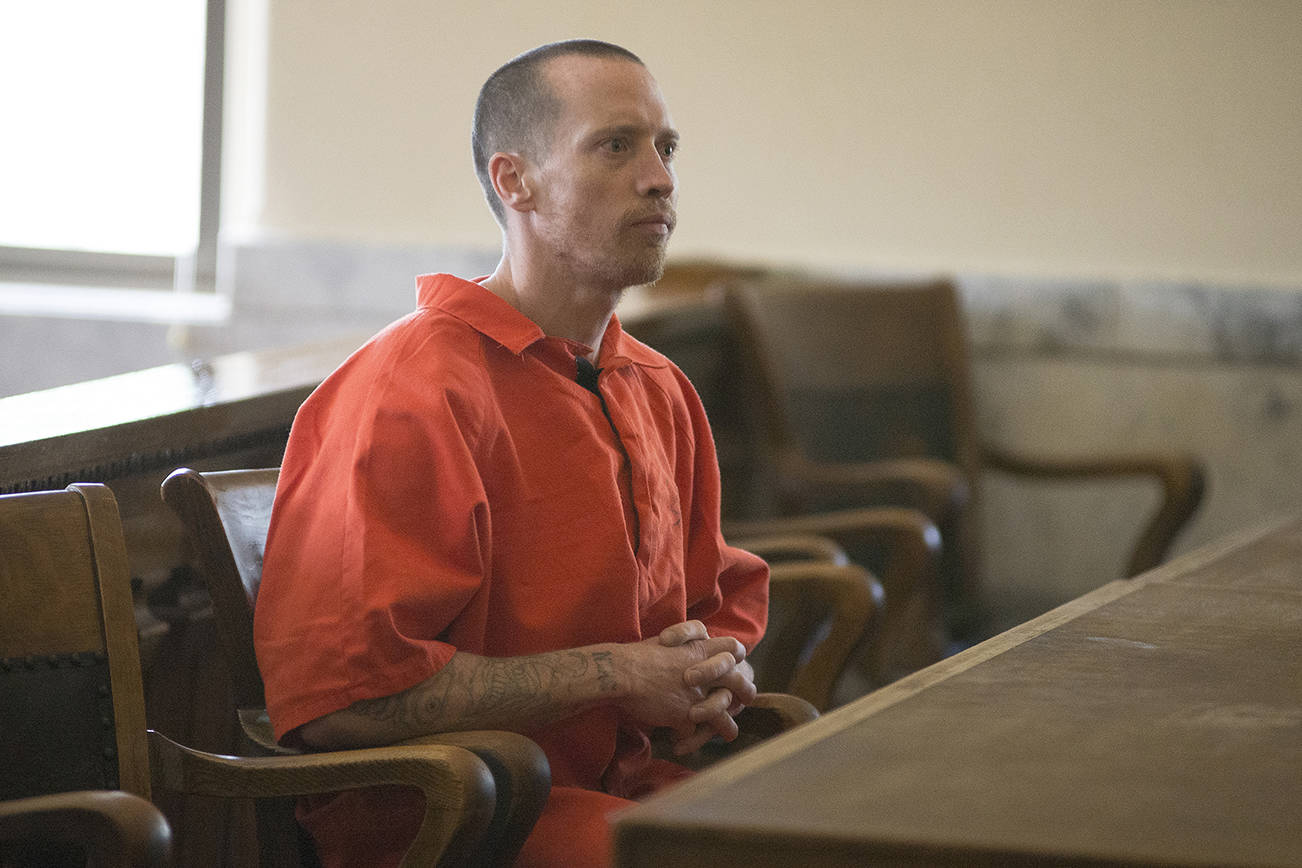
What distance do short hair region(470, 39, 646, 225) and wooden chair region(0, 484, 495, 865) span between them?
2.05ft

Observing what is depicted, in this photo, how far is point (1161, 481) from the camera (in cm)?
302

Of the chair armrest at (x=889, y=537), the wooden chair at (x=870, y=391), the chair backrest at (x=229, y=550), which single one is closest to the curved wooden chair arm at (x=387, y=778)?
the chair backrest at (x=229, y=550)

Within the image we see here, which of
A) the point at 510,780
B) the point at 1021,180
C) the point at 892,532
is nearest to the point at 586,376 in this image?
the point at 510,780

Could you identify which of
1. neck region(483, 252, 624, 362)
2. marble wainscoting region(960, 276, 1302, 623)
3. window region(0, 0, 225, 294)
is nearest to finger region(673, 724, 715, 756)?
neck region(483, 252, 624, 362)

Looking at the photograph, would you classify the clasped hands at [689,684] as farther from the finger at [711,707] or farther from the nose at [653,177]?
the nose at [653,177]

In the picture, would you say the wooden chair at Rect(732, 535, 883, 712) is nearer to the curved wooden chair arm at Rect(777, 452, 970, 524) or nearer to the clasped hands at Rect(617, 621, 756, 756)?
the clasped hands at Rect(617, 621, 756, 756)

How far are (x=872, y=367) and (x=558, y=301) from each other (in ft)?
5.71

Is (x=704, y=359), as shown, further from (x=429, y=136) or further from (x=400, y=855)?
(x=400, y=855)

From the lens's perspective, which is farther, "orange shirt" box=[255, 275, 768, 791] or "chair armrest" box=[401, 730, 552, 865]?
"orange shirt" box=[255, 275, 768, 791]

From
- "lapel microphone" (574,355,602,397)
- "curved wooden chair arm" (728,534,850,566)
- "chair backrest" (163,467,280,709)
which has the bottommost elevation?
"curved wooden chair arm" (728,534,850,566)

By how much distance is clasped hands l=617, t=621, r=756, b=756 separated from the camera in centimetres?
151

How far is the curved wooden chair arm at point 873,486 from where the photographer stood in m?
2.88

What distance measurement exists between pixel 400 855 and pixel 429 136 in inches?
109

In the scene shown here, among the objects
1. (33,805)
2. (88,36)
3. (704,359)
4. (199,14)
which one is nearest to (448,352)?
(33,805)
